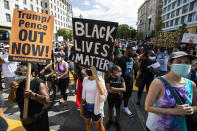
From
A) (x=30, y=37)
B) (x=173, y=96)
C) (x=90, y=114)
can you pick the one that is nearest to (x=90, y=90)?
(x=90, y=114)

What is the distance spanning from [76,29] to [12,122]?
3.39 metres

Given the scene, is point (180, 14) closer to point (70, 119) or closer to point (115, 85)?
point (115, 85)

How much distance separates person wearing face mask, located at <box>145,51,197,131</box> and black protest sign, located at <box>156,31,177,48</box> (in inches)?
Result: 253

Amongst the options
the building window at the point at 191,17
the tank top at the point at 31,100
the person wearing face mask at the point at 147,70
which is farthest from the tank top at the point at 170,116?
the building window at the point at 191,17

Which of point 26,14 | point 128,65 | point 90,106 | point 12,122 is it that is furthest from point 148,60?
point 12,122

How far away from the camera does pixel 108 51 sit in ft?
7.47

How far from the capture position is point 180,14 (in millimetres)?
35312

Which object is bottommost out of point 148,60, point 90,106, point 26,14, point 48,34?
point 90,106

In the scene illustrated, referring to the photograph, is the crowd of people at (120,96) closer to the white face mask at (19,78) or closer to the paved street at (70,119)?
the white face mask at (19,78)

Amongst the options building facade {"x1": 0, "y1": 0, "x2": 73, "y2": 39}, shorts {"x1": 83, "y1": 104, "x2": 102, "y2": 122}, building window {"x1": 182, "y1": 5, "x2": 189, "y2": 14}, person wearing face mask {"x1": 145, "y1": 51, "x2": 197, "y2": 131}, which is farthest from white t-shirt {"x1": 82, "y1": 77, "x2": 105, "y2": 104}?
building window {"x1": 182, "y1": 5, "x2": 189, "y2": 14}

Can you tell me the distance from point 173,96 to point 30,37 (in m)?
2.62

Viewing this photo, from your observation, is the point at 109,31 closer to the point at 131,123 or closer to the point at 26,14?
the point at 26,14

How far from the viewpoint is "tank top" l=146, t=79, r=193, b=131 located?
1.64m

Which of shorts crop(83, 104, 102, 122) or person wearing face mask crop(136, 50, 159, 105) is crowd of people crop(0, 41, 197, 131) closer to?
shorts crop(83, 104, 102, 122)
